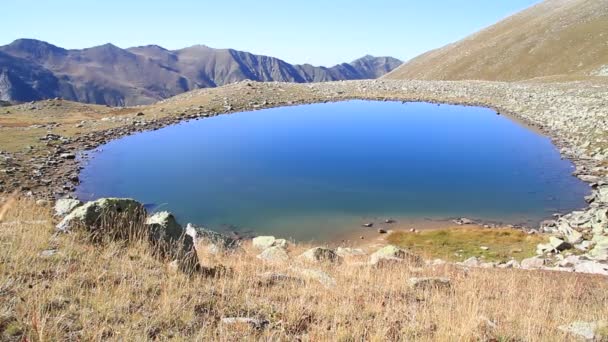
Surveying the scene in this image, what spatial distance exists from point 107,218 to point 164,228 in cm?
124

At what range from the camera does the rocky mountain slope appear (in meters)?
104

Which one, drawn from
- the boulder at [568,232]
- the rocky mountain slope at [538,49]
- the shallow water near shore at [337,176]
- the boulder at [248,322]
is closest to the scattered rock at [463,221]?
the shallow water near shore at [337,176]

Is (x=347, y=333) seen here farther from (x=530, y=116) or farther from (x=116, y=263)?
(x=530, y=116)

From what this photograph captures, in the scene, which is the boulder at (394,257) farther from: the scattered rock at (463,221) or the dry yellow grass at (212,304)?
the scattered rock at (463,221)

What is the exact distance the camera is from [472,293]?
28.8 feet

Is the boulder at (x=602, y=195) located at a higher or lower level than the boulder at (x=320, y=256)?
lower

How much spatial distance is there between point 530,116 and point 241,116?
39962 millimetres

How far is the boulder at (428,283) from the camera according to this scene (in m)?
9.39

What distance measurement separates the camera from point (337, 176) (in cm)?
3634

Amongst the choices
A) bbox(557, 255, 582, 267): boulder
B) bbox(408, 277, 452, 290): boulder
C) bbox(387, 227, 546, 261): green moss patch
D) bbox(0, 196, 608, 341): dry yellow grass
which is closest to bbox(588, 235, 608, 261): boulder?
bbox(557, 255, 582, 267): boulder

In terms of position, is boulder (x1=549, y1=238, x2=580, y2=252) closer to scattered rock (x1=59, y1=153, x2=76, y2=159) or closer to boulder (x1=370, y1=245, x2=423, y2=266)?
boulder (x1=370, y1=245, x2=423, y2=266)

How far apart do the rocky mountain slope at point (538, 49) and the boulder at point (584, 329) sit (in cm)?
8995

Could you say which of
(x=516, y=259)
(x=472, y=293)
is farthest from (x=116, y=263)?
(x=516, y=259)

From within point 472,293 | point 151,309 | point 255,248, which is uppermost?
point 151,309
